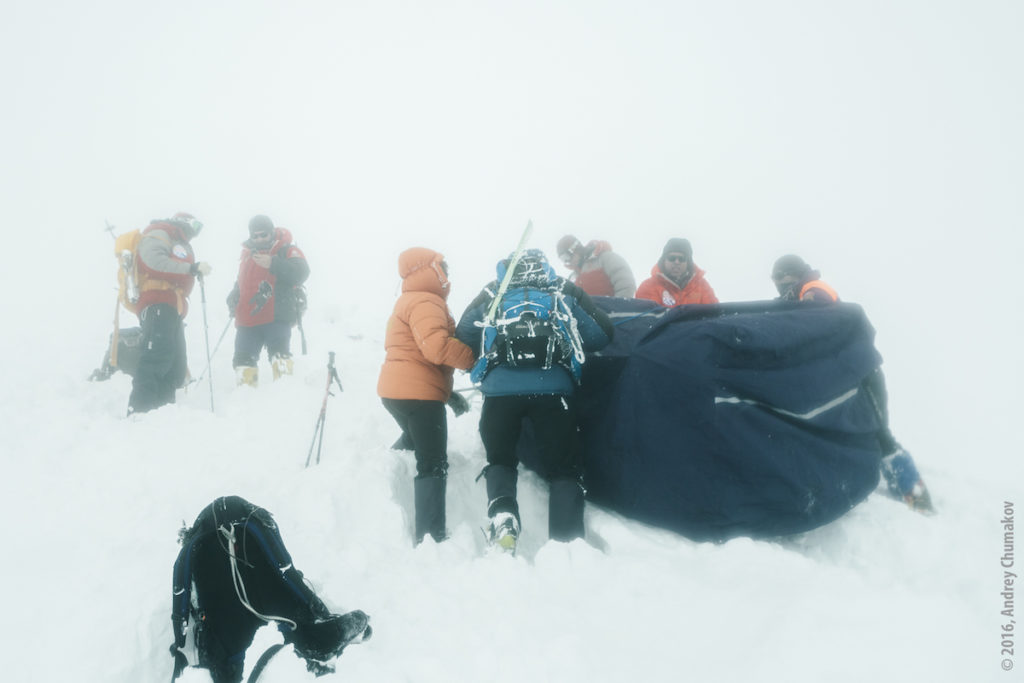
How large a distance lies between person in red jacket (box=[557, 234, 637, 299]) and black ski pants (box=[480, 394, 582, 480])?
356 centimetres

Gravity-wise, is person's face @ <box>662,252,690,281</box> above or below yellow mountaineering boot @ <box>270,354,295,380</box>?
above

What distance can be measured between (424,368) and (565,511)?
1510 mm

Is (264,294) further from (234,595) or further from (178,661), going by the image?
(178,661)

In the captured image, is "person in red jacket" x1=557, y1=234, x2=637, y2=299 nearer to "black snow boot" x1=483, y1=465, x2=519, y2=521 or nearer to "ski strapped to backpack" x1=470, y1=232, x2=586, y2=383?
"ski strapped to backpack" x1=470, y1=232, x2=586, y2=383

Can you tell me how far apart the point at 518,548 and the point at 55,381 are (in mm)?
8045

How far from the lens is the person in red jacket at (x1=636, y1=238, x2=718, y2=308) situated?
5.85m

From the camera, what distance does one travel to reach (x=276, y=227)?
8.29 meters

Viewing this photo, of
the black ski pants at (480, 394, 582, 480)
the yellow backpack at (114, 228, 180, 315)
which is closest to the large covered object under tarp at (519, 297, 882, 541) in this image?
the black ski pants at (480, 394, 582, 480)

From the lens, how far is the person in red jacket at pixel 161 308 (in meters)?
7.00

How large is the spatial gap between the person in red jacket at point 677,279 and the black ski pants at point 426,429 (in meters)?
2.91

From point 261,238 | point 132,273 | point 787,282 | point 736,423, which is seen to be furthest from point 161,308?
point 787,282

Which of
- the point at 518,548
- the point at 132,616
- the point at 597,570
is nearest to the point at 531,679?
the point at 597,570

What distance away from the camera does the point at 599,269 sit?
732 cm

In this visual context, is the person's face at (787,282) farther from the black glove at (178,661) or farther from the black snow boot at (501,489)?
the black glove at (178,661)
